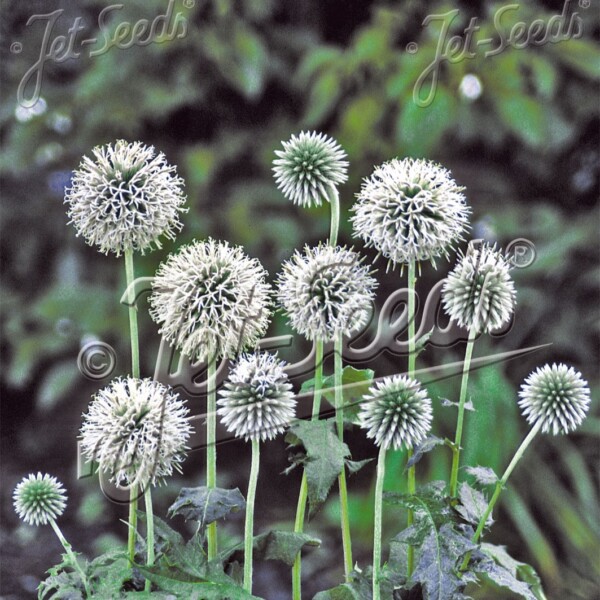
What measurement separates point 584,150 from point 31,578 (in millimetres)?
1455

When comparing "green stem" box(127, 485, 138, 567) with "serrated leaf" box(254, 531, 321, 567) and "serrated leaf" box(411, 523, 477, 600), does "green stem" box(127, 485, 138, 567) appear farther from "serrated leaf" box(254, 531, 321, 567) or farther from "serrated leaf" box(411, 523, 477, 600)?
"serrated leaf" box(411, 523, 477, 600)

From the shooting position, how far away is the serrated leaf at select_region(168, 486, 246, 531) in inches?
32.1

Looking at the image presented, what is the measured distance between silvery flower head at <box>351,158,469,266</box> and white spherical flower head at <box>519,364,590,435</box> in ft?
0.56

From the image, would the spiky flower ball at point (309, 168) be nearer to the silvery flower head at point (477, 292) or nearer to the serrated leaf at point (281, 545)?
the silvery flower head at point (477, 292)

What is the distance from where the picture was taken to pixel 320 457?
0.80 meters

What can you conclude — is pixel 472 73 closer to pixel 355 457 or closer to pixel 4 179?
pixel 355 457

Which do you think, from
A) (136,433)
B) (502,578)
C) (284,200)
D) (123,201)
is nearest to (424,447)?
(502,578)

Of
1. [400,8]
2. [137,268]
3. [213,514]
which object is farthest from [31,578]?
[400,8]

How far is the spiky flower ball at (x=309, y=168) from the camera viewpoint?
0.95 metres

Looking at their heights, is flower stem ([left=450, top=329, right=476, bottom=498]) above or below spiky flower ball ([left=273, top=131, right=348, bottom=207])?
below

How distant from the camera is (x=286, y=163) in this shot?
95cm

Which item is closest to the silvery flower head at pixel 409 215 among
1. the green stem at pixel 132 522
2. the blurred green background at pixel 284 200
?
the green stem at pixel 132 522

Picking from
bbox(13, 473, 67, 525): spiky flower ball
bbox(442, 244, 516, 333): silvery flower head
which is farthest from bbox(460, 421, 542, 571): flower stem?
bbox(13, 473, 67, 525): spiky flower ball

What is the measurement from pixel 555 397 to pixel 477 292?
14cm
